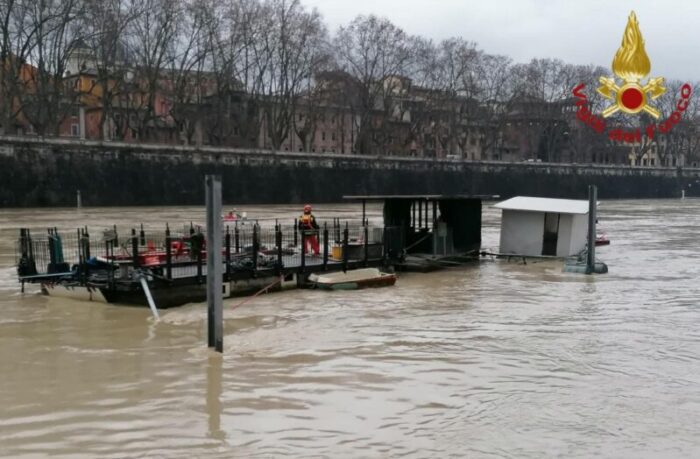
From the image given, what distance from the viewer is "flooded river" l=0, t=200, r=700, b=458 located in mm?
7168

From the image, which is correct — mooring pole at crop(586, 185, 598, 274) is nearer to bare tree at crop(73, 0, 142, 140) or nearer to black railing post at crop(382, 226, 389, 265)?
black railing post at crop(382, 226, 389, 265)

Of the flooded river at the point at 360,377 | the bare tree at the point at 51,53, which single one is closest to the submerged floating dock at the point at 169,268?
the flooded river at the point at 360,377

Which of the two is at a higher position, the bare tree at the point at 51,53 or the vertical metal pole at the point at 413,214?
the bare tree at the point at 51,53

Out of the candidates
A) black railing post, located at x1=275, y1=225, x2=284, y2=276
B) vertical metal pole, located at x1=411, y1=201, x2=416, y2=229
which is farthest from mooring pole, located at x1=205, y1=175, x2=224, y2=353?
vertical metal pole, located at x1=411, y1=201, x2=416, y2=229

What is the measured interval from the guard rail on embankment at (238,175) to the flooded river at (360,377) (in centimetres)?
3666

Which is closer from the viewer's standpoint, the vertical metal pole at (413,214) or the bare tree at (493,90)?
the vertical metal pole at (413,214)

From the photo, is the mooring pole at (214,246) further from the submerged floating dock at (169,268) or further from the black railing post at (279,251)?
the black railing post at (279,251)

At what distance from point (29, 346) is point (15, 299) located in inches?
181

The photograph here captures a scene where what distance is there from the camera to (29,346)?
11.0 m

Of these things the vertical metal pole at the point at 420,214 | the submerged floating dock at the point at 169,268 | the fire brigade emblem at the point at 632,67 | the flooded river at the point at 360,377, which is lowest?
the flooded river at the point at 360,377

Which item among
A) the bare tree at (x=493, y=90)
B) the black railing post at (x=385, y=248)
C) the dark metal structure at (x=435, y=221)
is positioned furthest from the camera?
the bare tree at (x=493, y=90)

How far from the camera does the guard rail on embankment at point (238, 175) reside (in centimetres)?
4928

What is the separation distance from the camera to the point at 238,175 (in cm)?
6050

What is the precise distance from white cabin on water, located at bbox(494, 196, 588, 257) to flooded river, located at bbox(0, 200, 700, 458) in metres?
6.73
